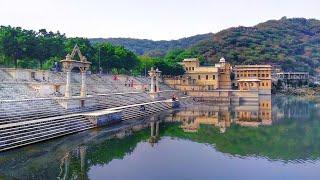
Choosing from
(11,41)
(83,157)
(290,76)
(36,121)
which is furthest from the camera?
(290,76)

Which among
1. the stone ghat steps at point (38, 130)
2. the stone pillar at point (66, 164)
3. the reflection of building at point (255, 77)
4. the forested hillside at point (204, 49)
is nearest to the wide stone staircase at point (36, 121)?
the stone ghat steps at point (38, 130)

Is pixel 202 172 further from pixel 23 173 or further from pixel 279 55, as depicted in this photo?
pixel 279 55

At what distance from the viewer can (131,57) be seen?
241 feet

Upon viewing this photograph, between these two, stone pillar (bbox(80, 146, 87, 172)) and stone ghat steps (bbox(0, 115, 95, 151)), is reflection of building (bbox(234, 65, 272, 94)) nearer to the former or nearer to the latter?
stone ghat steps (bbox(0, 115, 95, 151))

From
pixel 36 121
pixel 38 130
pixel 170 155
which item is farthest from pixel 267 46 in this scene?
pixel 38 130

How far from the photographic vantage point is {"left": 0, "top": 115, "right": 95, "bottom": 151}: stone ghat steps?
21.7 m

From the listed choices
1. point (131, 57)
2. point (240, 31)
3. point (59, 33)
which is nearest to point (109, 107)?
point (59, 33)

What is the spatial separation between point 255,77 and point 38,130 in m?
71.8

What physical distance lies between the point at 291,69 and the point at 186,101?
76729 millimetres

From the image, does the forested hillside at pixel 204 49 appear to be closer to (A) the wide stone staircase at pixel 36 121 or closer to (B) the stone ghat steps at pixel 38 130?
(A) the wide stone staircase at pixel 36 121

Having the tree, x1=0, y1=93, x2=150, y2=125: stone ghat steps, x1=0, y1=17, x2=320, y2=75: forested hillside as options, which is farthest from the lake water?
x1=0, y1=17, x2=320, y2=75: forested hillside

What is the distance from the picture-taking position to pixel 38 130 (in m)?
24.5

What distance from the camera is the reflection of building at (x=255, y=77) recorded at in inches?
3108

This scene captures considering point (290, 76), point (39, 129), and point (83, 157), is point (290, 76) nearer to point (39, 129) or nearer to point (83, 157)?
point (39, 129)
